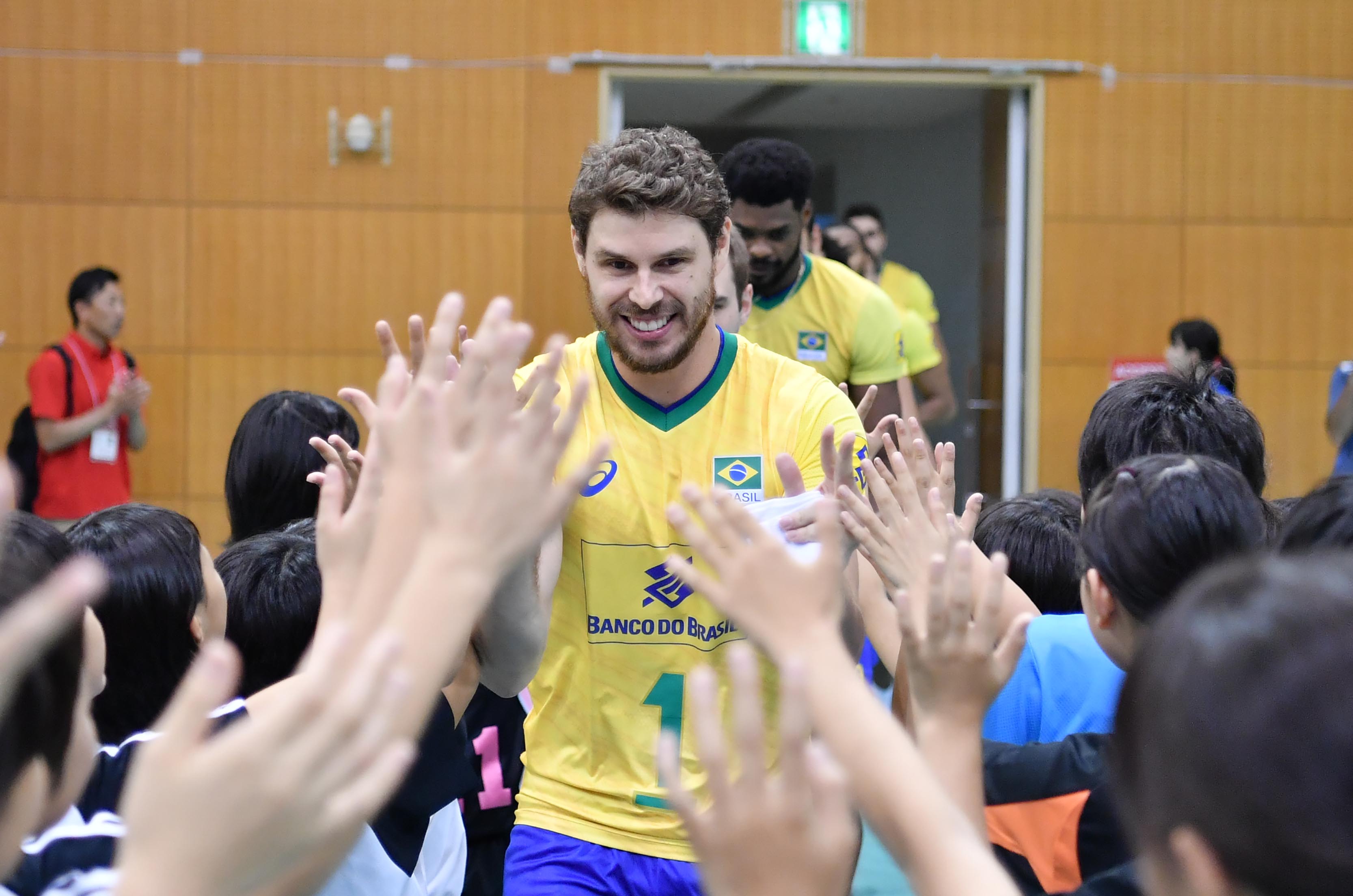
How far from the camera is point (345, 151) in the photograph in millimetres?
7715

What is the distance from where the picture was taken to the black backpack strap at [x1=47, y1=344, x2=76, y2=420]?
652cm

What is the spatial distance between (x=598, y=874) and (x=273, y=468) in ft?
4.38

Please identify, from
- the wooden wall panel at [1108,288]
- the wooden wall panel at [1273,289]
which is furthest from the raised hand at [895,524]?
the wooden wall panel at [1273,289]

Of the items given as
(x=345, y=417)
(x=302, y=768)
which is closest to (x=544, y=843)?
(x=345, y=417)

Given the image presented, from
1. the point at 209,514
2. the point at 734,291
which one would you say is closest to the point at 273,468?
the point at 734,291

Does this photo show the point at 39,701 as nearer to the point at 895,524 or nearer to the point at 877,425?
the point at 895,524

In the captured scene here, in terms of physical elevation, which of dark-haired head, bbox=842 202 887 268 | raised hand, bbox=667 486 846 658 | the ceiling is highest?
the ceiling

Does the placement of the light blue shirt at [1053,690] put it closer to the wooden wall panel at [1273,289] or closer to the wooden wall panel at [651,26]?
the wooden wall panel at [651,26]

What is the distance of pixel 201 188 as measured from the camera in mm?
7664

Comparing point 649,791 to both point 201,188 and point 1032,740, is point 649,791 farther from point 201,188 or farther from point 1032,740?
point 201,188

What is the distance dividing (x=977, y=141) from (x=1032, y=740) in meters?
7.09

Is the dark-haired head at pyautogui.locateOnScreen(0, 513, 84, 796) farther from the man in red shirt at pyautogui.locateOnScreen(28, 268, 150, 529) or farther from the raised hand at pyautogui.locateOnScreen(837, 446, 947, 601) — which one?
the man in red shirt at pyautogui.locateOnScreen(28, 268, 150, 529)

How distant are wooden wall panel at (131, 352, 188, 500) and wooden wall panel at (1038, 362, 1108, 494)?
5090 mm

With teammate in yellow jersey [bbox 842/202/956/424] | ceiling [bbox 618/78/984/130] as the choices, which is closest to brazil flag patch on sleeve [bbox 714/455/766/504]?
teammate in yellow jersey [bbox 842/202/956/424]
